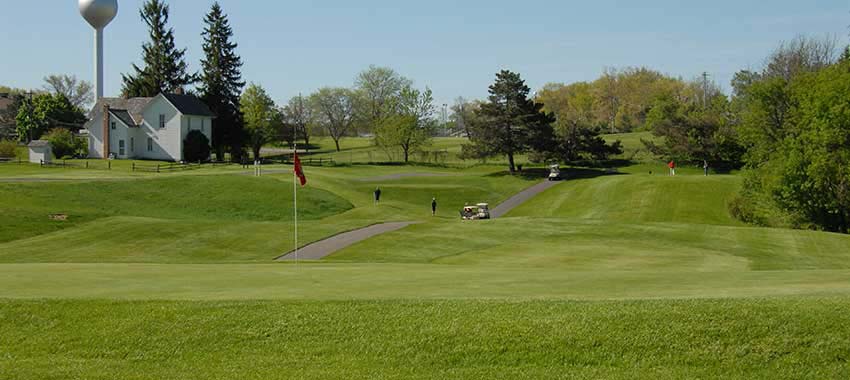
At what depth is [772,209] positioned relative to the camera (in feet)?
210

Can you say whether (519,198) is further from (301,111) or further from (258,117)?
(301,111)

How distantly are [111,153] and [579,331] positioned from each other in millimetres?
98111

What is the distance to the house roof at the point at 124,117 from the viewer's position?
329 ft

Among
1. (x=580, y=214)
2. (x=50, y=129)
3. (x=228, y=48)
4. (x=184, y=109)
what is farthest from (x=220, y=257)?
(x=50, y=129)

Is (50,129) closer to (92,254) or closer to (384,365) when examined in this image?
(92,254)

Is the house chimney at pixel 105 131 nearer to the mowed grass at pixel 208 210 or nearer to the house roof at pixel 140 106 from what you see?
the house roof at pixel 140 106

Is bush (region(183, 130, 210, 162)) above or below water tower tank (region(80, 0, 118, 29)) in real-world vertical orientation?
below

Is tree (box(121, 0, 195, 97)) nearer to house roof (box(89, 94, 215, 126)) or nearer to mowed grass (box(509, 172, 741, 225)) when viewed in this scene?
house roof (box(89, 94, 215, 126))

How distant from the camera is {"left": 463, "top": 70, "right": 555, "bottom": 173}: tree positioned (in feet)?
315

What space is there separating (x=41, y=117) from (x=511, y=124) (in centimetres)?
7246

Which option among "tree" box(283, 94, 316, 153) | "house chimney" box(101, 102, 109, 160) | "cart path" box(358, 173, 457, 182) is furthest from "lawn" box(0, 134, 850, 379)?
"tree" box(283, 94, 316, 153)

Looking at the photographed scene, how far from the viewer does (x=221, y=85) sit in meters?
115

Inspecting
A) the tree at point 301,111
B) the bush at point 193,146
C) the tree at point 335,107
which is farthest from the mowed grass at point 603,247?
the tree at point 335,107

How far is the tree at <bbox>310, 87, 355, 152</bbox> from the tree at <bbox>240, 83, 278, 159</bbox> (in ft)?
146
